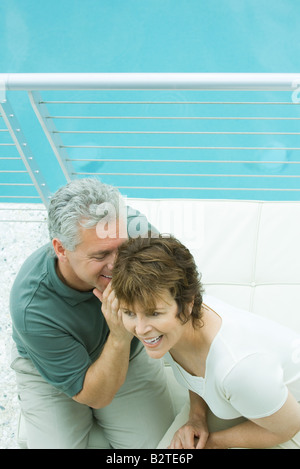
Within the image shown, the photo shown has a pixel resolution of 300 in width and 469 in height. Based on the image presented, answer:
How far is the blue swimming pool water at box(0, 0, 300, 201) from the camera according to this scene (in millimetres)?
3627

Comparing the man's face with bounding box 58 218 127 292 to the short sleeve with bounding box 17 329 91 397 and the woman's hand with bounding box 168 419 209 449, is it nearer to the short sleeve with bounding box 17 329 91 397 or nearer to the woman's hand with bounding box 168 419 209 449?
the short sleeve with bounding box 17 329 91 397

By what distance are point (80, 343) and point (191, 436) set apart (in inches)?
16.2

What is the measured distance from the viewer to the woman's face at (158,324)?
1201mm

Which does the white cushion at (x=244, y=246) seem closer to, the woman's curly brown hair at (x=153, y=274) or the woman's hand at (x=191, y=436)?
the woman's hand at (x=191, y=436)

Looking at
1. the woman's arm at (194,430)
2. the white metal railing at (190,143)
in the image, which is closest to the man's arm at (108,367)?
the woman's arm at (194,430)

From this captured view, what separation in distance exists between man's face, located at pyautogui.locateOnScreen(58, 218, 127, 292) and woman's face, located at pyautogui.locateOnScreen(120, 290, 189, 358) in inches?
6.3

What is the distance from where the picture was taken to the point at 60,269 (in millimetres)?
1472

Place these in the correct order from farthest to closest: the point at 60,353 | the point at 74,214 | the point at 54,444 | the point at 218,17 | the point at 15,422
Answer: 1. the point at 218,17
2. the point at 15,422
3. the point at 54,444
4. the point at 60,353
5. the point at 74,214

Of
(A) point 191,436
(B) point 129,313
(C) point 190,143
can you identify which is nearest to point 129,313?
(B) point 129,313

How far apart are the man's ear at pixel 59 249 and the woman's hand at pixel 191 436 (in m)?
0.60

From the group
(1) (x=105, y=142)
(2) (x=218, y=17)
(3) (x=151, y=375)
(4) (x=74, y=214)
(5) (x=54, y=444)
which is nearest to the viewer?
(4) (x=74, y=214)

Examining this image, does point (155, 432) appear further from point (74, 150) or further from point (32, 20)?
point (32, 20)

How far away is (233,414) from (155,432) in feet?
1.14
